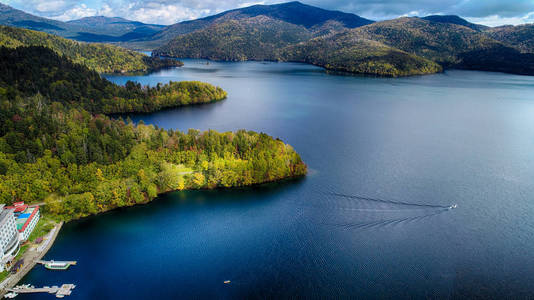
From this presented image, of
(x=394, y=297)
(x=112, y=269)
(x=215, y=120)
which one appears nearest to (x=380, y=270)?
(x=394, y=297)

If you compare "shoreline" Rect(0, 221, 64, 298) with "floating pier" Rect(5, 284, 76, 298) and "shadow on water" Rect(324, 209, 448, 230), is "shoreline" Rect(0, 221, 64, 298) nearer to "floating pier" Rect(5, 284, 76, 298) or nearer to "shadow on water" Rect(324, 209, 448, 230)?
"floating pier" Rect(5, 284, 76, 298)

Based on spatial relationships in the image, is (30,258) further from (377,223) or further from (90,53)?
(90,53)

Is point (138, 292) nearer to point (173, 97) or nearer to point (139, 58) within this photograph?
point (173, 97)

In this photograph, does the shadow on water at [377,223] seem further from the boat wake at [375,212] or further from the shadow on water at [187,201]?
the shadow on water at [187,201]

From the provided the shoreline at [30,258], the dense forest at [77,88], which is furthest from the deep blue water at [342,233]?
the dense forest at [77,88]

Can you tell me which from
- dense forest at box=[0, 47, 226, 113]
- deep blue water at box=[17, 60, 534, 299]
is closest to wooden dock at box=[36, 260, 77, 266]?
deep blue water at box=[17, 60, 534, 299]

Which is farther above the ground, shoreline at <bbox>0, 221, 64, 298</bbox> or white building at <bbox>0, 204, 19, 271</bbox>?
white building at <bbox>0, 204, 19, 271</bbox>
